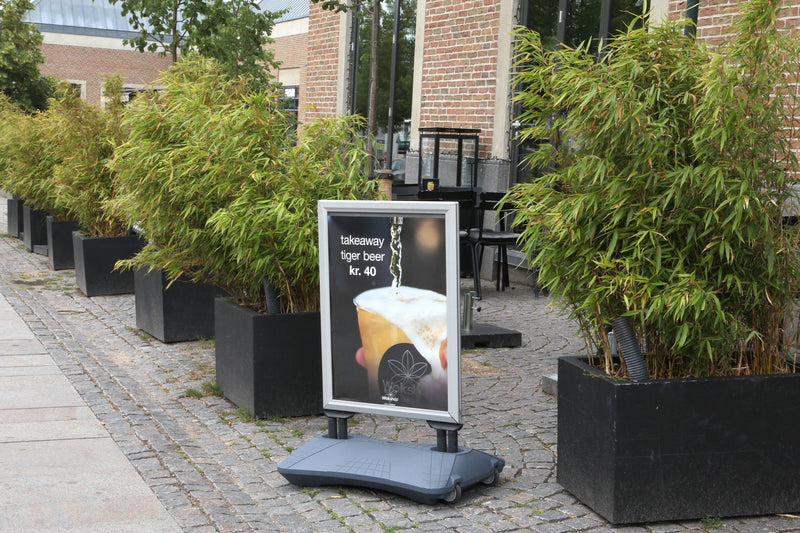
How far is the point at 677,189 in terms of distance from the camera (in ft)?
13.4

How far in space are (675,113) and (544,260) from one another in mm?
883

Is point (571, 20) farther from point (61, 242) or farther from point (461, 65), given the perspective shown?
point (61, 242)

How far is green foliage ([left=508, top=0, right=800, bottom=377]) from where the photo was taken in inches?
160

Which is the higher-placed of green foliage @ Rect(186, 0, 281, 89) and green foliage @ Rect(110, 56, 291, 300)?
green foliage @ Rect(186, 0, 281, 89)

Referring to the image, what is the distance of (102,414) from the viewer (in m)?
6.03

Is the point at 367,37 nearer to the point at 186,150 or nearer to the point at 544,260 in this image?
the point at 186,150

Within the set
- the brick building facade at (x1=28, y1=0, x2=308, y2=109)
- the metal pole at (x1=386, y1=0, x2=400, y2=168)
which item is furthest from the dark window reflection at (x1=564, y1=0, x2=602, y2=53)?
the brick building facade at (x1=28, y1=0, x2=308, y2=109)

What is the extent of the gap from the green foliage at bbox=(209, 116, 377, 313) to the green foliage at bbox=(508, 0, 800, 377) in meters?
1.65

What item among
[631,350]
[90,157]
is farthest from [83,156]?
[631,350]

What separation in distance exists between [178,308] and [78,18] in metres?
50.6

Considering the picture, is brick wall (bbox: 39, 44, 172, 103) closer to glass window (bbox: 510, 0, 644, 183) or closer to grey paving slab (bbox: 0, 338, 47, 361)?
glass window (bbox: 510, 0, 644, 183)

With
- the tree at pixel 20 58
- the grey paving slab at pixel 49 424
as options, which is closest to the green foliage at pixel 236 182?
the grey paving slab at pixel 49 424

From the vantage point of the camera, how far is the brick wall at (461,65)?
12.3m

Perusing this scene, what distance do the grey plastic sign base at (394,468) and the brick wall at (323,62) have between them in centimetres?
1283
